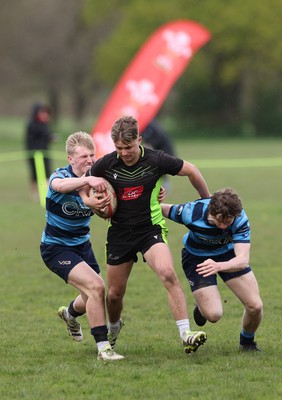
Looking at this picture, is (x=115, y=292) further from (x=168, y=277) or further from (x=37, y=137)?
(x=37, y=137)

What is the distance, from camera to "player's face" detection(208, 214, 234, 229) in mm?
7313

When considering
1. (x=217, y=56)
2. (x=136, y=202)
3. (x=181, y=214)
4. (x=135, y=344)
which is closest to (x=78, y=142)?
(x=136, y=202)

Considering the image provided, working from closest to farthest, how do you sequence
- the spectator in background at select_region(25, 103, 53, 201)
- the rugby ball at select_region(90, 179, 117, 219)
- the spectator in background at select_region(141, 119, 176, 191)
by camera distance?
1. the rugby ball at select_region(90, 179, 117, 219)
2. the spectator in background at select_region(141, 119, 176, 191)
3. the spectator in background at select_region(25, 103, 53, 201)

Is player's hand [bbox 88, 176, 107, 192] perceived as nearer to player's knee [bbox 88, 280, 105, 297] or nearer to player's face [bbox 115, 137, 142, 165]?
player's face [bbox 115, 137, 142, 165]

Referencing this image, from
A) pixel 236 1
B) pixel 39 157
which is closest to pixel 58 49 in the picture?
pixel 236 1

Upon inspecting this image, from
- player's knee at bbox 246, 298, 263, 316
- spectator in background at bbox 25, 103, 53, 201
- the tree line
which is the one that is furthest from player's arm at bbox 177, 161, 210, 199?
the tree line

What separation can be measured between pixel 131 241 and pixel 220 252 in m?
0.76

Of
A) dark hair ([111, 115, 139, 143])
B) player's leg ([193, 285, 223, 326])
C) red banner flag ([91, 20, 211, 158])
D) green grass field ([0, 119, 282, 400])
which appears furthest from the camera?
red banner flag ([91, 20, 211, 158])

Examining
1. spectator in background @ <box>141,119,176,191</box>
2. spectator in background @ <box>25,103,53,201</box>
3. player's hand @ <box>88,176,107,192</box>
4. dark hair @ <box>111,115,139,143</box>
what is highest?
spectator in background @ <box>25,103,53,201</box>

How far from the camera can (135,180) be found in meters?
7.52

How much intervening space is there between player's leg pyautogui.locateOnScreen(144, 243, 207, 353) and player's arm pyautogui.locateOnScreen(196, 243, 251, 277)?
22 cm

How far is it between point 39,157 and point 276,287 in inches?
428

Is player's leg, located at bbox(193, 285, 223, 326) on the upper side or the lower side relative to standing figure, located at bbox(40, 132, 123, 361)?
lower

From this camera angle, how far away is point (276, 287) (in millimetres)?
10891
